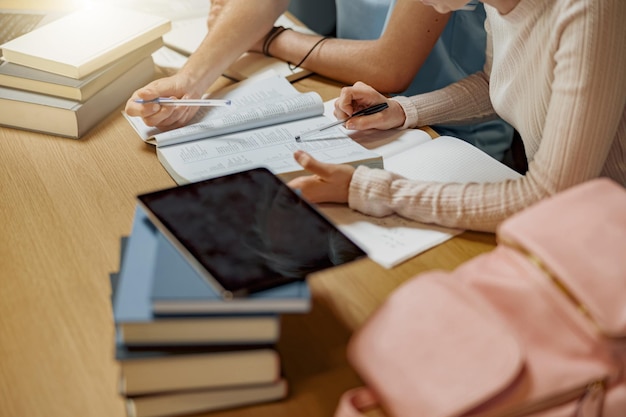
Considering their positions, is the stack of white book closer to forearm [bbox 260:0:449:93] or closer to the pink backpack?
forearm [bbox 260:0:449:93]

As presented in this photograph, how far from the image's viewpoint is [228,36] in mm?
1555

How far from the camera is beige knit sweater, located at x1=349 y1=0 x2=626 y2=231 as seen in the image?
97 centimetres

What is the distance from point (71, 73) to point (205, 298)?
766mm

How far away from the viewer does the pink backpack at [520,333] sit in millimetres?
687

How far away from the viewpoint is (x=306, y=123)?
1.32 m

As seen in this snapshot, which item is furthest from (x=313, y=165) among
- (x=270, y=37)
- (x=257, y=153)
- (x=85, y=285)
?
(x=270, y=37)

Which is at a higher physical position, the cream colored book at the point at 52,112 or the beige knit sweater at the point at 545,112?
the beige knit sweater at the point at 545,112

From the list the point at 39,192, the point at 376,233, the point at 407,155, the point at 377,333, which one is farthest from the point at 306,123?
the point at 377,333

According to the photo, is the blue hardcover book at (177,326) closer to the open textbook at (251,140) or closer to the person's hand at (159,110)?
the open textbook at (251,140)

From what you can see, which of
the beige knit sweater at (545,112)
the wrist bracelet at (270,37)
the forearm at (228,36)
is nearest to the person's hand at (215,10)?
the forearm at (228,36)

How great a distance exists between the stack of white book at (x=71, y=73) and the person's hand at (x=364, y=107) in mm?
427

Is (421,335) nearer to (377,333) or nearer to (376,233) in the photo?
(377,333)

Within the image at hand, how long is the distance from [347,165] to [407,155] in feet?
0.51

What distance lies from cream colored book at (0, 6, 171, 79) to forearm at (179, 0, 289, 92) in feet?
0.35
